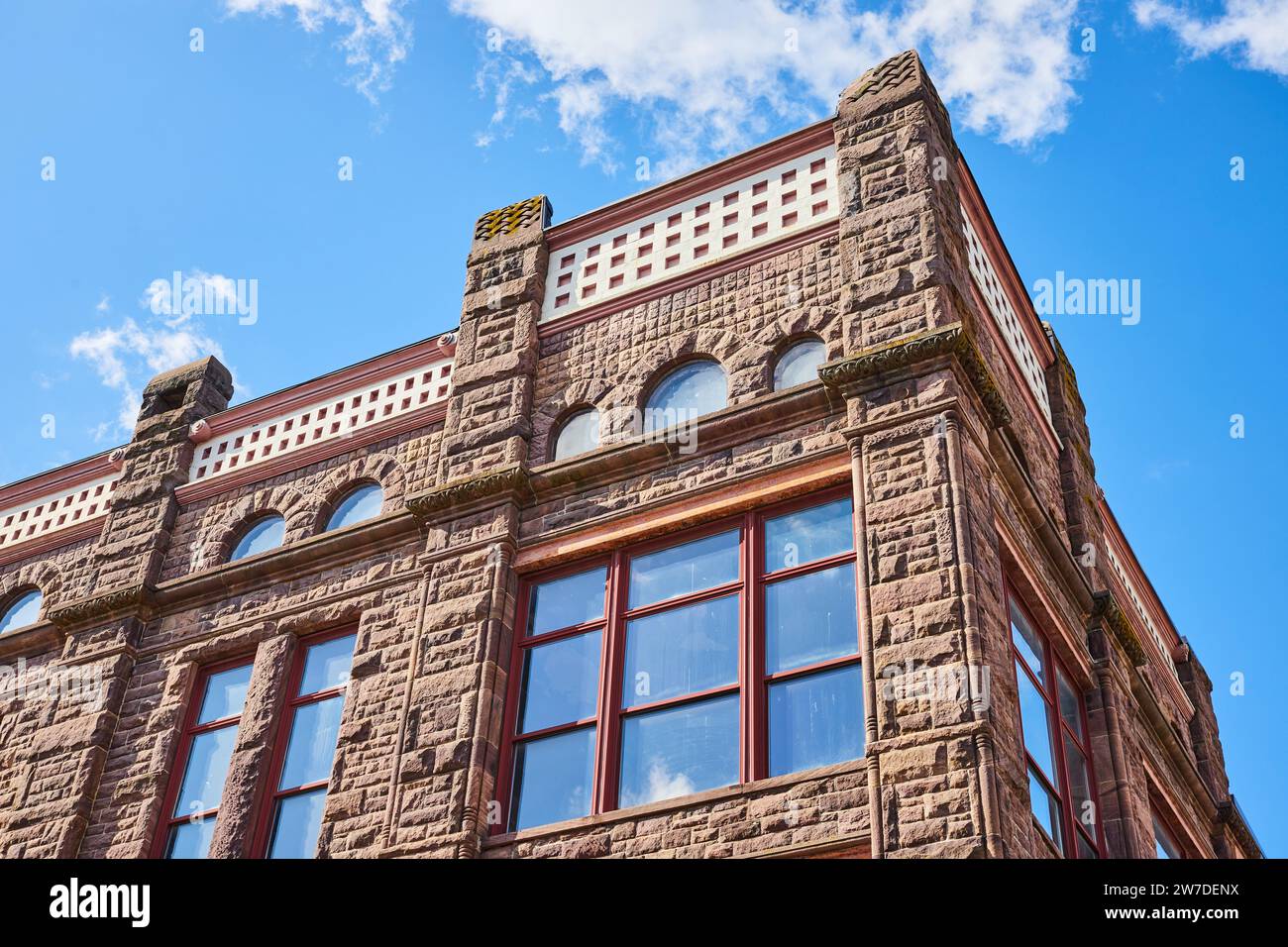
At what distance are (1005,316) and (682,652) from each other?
728 cm

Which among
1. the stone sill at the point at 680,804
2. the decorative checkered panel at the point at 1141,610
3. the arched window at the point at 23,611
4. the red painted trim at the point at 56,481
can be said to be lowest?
the stone sill at the point at 680,804

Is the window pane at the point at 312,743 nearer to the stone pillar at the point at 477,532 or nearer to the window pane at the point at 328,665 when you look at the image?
the window pane at the point at 328,665

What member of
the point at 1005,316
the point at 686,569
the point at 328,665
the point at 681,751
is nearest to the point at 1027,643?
the point at 686,569

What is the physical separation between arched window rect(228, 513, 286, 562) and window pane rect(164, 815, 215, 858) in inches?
146

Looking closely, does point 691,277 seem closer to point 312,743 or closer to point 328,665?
point 328,665

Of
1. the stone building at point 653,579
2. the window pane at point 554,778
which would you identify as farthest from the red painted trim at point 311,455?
the window pane at point 554,778

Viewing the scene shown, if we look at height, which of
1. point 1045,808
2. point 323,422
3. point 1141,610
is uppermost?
point 323,422

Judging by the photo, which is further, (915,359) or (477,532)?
(477,532)

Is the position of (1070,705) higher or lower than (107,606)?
lower

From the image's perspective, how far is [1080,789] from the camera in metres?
16.7

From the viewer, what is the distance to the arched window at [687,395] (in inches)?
688

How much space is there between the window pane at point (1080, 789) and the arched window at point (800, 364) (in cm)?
469

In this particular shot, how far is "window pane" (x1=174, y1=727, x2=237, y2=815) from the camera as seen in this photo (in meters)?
17.4
